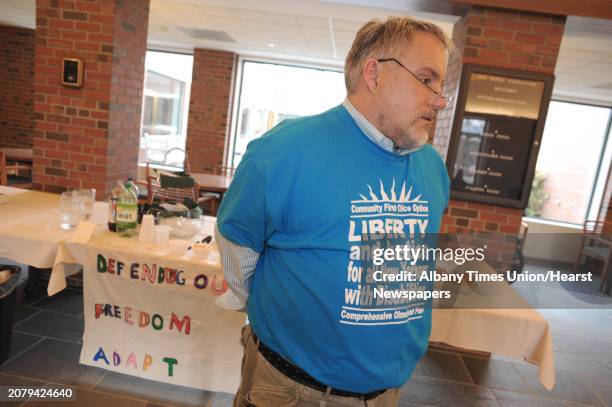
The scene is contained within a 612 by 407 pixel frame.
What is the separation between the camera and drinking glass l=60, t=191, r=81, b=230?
2429 mm

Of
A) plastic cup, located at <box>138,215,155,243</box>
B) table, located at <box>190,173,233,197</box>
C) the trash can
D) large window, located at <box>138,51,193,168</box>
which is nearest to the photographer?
the trash can

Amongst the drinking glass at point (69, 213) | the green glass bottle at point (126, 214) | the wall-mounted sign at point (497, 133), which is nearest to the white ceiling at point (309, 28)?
the wall-mounted sign at point (497, 133)

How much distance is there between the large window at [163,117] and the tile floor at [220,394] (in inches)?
228

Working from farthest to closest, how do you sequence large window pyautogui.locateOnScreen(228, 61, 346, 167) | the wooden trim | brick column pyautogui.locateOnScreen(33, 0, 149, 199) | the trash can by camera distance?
1. large window pyautogui.locateOnScreen(228, 61, 346, 167)
2. brick column pyautogui.locateOnScreen(33, 0, 149, 199)
3. the wooden trim
4. the trash can

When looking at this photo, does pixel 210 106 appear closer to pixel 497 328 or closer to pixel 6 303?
pixel 6 303

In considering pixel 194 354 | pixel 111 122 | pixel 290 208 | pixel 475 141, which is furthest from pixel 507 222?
pixel 111 122

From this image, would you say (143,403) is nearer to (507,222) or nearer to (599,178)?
(507,222)

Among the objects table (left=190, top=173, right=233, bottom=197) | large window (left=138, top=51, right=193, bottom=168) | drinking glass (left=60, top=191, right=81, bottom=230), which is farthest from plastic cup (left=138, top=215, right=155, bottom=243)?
large window (left=138, top=51, right=193, bottom=168)

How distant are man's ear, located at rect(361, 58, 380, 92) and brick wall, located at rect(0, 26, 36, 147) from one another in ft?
29.2

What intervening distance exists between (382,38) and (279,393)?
41.1 inches

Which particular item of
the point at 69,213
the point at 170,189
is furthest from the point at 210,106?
the point at 69,213

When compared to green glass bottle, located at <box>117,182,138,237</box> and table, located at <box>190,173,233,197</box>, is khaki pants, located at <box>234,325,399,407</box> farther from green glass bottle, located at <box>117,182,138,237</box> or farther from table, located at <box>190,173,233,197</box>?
table, located at <box>190,173,233,197</box>

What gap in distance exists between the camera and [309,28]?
5.27 metres

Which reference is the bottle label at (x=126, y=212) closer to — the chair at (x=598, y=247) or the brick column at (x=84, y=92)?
the brick column at (x=84, y=92)
